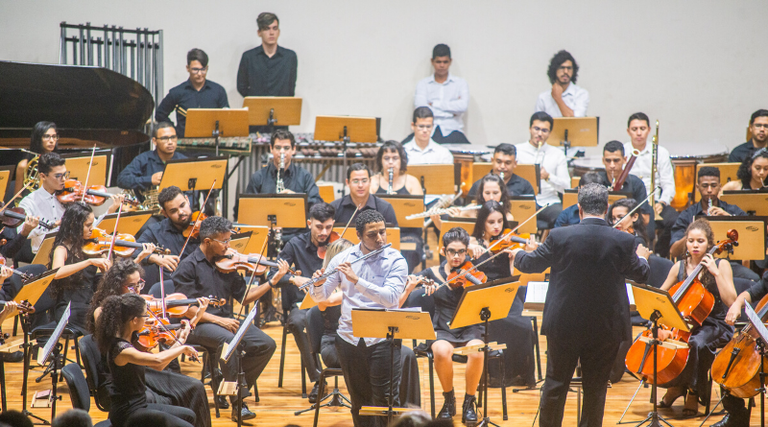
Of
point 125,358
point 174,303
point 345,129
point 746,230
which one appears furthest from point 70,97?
point 746,230

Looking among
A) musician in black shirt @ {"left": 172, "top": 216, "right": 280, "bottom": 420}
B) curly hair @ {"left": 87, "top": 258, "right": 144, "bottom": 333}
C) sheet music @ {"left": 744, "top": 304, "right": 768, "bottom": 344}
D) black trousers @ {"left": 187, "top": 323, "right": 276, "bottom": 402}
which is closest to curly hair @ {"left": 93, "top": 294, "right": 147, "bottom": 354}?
curly hair @ {"left": 87, "top": 258, "right": 144, "bottom": 333}

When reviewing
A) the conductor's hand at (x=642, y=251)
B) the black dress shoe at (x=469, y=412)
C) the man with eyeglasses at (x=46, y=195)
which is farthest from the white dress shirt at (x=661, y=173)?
the man with eyeglasses at (x=46, y=195)

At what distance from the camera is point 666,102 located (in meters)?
9.34

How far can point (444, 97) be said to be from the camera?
8570 millimetres

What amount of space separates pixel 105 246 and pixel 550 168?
12.8ft

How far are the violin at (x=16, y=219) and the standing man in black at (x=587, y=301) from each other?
3.13m

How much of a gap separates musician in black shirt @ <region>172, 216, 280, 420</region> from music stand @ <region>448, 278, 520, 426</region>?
3.66ft

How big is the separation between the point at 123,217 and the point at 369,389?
7.34ft

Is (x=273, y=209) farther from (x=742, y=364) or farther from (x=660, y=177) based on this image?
(x=660, y=177)

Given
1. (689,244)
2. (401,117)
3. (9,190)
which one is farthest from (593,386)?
(401,117)

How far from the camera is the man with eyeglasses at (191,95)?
7215 mm

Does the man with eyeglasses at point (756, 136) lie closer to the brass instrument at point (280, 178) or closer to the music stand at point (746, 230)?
the music stand at point (746, 230)

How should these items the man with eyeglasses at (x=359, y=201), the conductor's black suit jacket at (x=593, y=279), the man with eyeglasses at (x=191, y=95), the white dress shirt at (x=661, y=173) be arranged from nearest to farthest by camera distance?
1. the conductor's black suit jacket at (x=593, y=279)
2. the man with eyeglasses at (x=359, y=201)
3. the white dress shirt at (x=661, y=173)
4. the man with eyeglasses at (x=191, y=95)

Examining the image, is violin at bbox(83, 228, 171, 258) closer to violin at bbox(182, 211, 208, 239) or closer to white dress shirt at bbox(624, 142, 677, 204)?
violin at bbox(182, 211, 208, 239)
